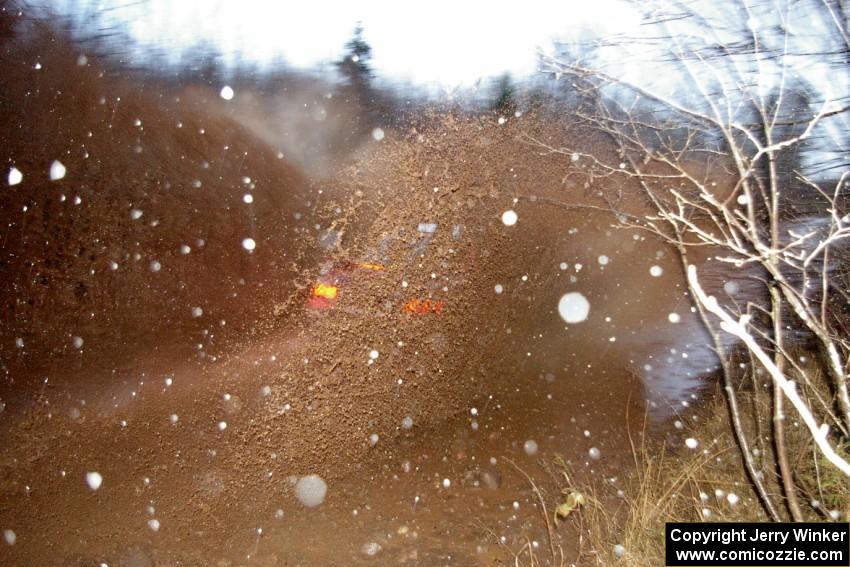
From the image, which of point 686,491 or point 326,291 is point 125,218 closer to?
point 326,291

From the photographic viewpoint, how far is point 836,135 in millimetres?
2521

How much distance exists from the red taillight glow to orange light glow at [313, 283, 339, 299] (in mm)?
420

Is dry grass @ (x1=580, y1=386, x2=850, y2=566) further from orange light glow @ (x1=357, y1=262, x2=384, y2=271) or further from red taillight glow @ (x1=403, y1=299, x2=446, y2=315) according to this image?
orange light glow @ (x1=357, y1=262, x2=384, y2=271)

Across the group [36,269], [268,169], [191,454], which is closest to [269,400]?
[191,454]

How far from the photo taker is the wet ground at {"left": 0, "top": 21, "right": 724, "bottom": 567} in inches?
102

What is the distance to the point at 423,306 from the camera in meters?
2.70

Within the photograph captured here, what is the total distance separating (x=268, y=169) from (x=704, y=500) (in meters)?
2.95

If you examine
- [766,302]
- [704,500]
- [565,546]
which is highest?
[766,302]

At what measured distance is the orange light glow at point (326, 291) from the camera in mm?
2717

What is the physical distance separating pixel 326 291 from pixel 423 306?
572 millimetres

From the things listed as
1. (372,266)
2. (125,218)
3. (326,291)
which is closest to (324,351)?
(326,291)

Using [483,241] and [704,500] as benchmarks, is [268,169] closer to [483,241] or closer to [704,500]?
[483,241]

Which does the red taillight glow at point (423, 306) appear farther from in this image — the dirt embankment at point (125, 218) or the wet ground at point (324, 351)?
the dirt embankment at point (125, 218)

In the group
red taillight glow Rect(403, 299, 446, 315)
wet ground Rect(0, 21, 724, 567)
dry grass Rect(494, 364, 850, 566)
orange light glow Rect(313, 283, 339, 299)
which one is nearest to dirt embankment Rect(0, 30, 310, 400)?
wet ground Rect(0, 21, 724, 567)
